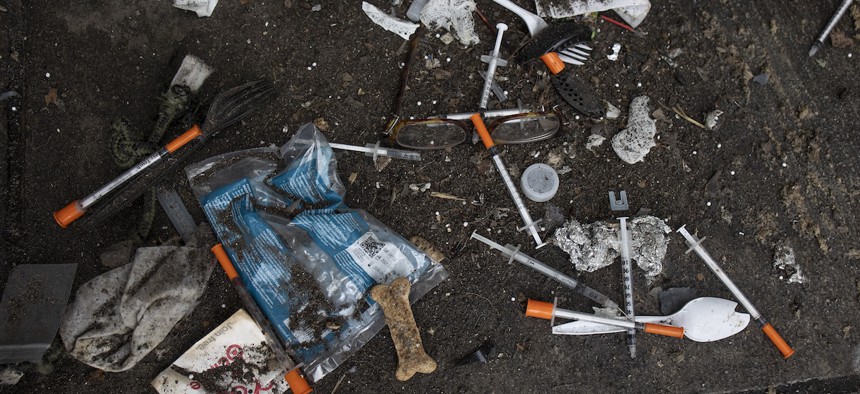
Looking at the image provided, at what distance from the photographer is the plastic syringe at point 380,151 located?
2893mm

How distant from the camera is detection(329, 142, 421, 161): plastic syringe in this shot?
9.49 ft

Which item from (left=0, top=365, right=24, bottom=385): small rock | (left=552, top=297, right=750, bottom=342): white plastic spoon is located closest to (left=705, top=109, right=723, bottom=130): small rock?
(left=552, top=297, right=750, bottom=342): white plastic spoon

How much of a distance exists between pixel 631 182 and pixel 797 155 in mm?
1021

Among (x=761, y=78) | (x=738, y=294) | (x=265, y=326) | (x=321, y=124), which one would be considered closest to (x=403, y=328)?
(x=265, y=326)

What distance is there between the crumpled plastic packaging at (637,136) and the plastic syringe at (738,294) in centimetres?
49

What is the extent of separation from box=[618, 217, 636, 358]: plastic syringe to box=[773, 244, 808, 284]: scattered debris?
2.86 feet

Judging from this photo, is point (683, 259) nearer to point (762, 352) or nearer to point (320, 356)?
point (762, 352)

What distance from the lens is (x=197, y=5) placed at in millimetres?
2885

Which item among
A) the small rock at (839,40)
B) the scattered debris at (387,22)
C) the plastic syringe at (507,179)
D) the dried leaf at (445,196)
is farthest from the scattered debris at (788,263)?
the scattered debris at (387,22)

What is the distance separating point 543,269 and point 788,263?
1432 mm

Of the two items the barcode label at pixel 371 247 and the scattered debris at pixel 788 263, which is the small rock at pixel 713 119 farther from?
the barcode label at pixel 371 247

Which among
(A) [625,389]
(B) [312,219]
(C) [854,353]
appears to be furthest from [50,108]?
(C) [854,353]

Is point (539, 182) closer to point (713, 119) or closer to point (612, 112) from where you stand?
point (612, 112)

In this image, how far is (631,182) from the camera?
9.96ft
